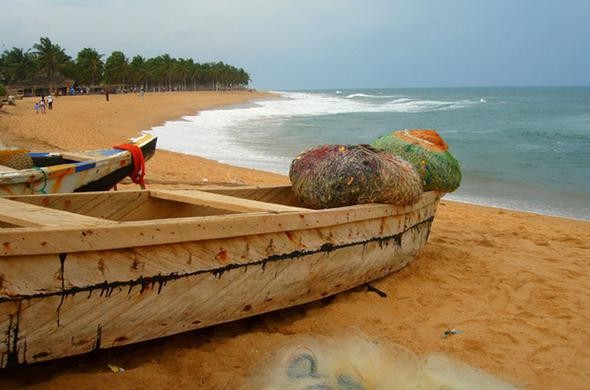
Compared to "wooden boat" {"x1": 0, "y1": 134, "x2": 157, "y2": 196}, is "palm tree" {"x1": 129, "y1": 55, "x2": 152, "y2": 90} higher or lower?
higher

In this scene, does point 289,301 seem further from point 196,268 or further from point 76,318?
point 76,318

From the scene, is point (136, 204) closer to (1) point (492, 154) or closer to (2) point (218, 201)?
(2) point (218, 201)

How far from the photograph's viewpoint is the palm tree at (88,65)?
2891 inches

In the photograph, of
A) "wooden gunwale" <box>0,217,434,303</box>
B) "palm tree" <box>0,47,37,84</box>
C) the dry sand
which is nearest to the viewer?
"wooden gunwale" <box>0,217,434,303</box>

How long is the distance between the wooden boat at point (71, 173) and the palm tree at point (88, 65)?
74.2 metres

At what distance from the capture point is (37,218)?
9.40 ft

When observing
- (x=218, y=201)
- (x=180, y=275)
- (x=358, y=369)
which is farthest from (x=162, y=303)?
(x=358, y=369)

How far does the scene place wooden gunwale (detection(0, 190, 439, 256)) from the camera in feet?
8.23

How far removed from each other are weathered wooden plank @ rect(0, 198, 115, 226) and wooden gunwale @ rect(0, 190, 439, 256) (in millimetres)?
135

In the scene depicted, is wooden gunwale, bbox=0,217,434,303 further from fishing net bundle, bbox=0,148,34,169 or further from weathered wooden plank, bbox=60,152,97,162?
fishing net bundle, bbox=0,148,34,169

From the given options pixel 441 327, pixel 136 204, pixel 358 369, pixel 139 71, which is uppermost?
pixel 139 71

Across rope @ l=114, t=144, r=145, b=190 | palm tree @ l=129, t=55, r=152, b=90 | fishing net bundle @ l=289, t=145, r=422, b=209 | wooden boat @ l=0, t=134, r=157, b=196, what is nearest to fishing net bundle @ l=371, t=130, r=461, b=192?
fishing net bundle @ l=289, t=145, r=422, b=209

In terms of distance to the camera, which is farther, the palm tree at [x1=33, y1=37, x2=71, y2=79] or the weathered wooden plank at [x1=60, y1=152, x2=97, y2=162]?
the palm tree at [x1=33, y1=37, x2=71, y2=79]

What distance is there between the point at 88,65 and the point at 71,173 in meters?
76.2
